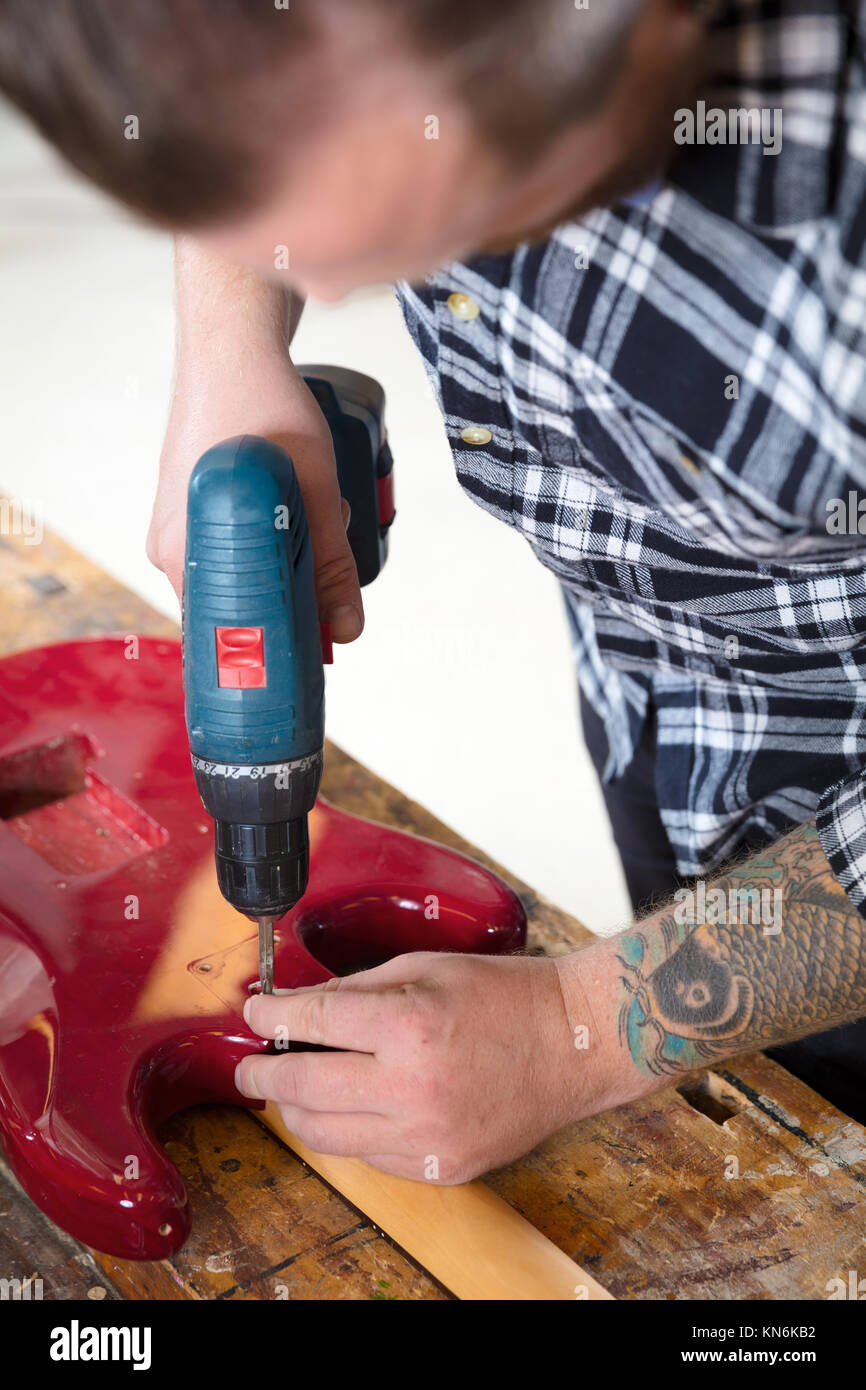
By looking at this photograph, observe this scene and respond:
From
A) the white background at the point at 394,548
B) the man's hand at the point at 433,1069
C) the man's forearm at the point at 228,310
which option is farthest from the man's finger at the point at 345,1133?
the white background at the point at 394,548

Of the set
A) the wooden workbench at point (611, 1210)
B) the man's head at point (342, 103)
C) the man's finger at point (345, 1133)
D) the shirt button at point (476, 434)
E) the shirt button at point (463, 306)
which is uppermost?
the man's head at point (342, 103)

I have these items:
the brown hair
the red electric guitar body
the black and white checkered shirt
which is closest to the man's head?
the brown hair

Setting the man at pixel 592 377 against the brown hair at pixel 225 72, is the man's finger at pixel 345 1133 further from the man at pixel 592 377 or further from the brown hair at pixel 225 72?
the brown hair at pixel 225 72

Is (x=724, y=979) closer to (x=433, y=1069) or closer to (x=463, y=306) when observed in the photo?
(x=433, y=1069)

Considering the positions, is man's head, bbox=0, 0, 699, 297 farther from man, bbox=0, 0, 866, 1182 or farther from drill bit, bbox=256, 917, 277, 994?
drill bit, bbox=256, 917, 277, 994

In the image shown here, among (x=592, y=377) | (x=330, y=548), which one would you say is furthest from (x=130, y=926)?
(x=592, y=377)

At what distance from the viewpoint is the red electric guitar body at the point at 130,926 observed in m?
0.95

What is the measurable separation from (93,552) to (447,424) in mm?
2374

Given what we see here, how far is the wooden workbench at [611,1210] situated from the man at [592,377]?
0.19 ft

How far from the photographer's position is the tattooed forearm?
3.15 ft

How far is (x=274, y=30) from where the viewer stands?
51cm
